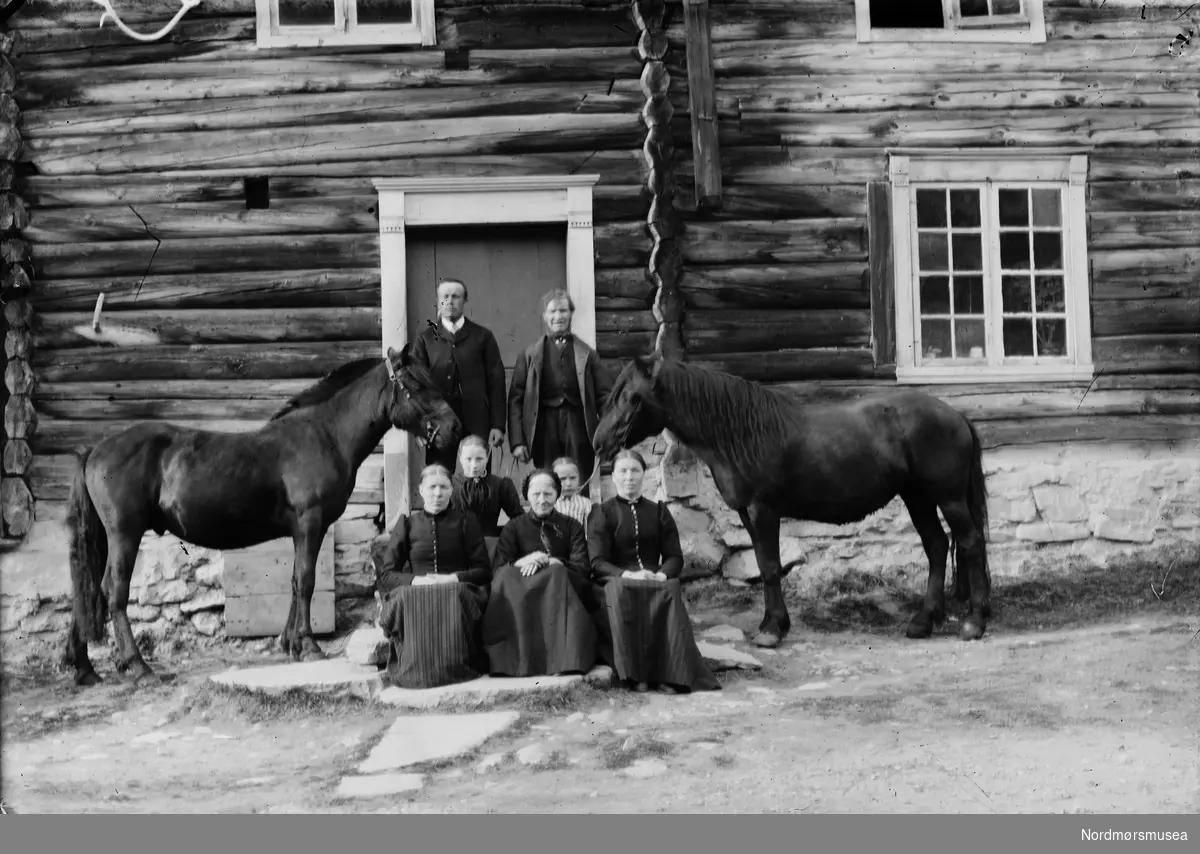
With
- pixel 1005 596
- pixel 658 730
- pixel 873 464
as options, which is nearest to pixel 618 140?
pixel 873 464

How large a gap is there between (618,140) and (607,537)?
3.76 metres

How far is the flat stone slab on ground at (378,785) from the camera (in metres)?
6.21

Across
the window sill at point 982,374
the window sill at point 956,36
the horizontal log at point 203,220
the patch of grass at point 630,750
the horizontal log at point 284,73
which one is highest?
the window sill at point 956,36

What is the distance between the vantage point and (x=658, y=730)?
6883mm

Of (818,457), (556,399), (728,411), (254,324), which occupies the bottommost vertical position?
(818,457)

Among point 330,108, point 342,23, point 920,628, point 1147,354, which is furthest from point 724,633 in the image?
point 342,23

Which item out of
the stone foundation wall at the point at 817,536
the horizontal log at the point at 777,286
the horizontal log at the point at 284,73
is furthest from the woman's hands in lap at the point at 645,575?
the horizontal log at the point at 284,73

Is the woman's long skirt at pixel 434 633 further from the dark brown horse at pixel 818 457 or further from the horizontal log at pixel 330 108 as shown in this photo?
the horizontal log at pixel 330 108

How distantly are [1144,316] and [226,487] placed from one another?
6733 millimetres

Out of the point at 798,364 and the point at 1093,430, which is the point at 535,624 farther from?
the point at 1093,430

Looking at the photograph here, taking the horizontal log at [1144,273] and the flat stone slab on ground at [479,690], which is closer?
the flat stone slab on ground at [479,690]

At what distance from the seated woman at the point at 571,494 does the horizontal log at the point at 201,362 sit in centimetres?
260

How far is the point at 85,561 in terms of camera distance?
27.4ft

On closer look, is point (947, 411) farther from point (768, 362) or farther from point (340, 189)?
point (340, 189)
